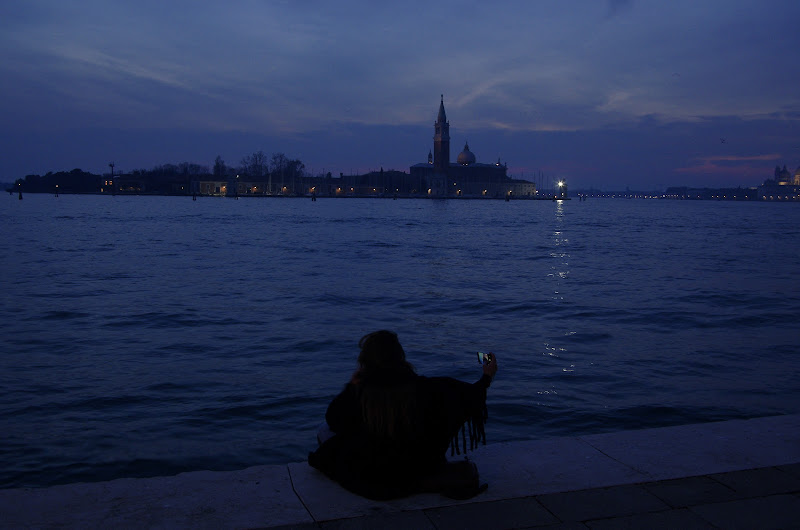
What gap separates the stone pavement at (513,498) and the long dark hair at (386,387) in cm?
42

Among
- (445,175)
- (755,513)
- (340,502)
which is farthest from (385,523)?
(445,175)

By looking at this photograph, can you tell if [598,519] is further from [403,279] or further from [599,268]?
[599,268]

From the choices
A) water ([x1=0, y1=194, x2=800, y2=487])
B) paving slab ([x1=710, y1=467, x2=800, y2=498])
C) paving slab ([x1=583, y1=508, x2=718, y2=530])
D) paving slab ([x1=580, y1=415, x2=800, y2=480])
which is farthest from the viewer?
water ([x1=0, y1=194, x2=800, y2=487])

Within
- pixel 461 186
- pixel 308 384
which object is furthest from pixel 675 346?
pixel 461 186

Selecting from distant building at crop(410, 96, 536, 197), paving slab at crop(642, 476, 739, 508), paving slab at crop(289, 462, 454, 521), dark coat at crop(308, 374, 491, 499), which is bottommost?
paving slab at crop(289, 462, 454, 521)

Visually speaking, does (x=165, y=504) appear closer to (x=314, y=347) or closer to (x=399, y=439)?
(x=399, y=439)

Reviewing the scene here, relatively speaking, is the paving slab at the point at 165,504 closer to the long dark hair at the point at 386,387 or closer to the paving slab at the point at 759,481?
the long dark hair at the point at 386,387

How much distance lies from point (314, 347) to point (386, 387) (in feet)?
28.6

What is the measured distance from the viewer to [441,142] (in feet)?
638

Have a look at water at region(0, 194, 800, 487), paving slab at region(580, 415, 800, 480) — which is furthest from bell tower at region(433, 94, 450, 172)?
paving slab at region(580, 415, 800, 480)

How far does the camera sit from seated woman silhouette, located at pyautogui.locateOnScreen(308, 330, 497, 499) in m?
3.96

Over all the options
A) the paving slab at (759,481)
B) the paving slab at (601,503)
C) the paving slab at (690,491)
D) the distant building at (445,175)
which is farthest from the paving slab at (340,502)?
the distant building at (445,175)

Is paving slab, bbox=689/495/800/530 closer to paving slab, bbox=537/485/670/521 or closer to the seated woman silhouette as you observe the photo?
paving slab, bbox=537/485/670/521

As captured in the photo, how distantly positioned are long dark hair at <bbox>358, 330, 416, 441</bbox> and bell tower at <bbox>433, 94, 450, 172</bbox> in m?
192
